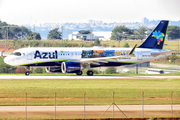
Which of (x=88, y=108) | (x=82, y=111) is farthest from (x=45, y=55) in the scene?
(x=82, y=111)

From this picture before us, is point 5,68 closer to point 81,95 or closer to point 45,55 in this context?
point 45,55

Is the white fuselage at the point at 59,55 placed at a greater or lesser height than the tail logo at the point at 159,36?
lesser

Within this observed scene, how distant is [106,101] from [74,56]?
2420 centimetres

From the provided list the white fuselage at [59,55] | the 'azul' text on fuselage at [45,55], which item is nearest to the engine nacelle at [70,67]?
the white fuselage at [59,55]

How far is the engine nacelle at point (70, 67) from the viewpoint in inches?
2039

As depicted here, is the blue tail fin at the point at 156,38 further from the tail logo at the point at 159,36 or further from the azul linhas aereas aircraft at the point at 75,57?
the azul linhas aereas aircraft at the point at 75,57

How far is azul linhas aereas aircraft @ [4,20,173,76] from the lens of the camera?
52312mm

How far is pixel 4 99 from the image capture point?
31.1 metres

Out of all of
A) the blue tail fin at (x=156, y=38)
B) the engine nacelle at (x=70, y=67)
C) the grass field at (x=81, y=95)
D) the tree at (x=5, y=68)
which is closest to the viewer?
the grass field at (x=81, y=95)

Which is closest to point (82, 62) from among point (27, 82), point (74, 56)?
point (74, 56)

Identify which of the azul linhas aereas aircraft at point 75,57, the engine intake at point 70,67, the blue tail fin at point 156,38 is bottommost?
the engine intake at point 70,67

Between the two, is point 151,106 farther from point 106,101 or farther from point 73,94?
point 73,94

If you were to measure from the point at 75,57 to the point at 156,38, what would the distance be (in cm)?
1472

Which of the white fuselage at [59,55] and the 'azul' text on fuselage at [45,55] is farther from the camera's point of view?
the 'azul' text on fuselage at [45,55]
